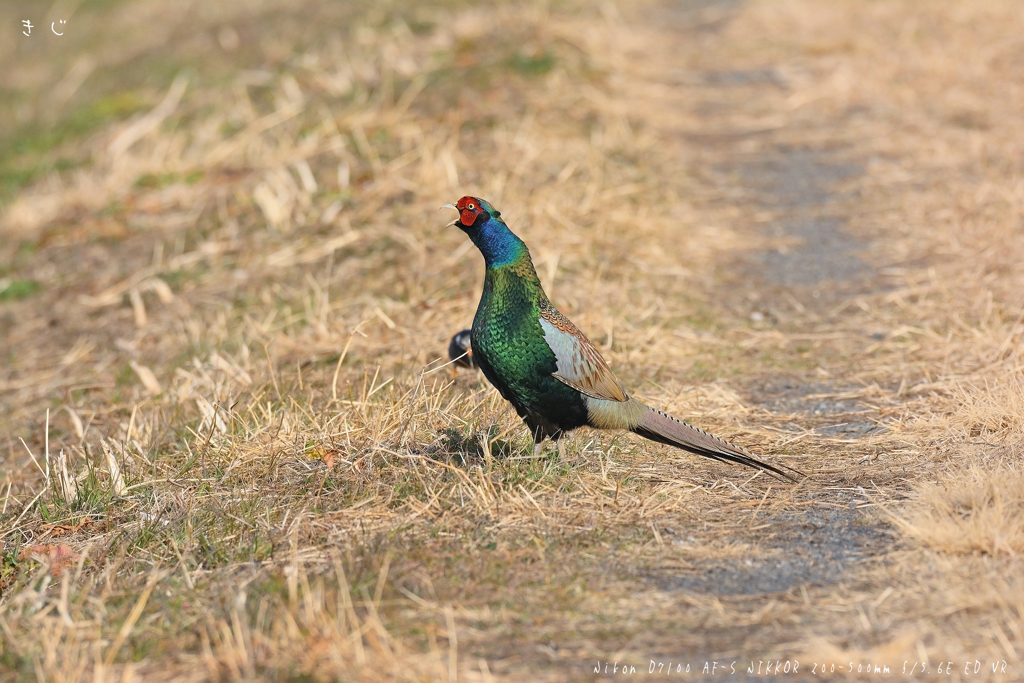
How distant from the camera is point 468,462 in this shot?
158 inches

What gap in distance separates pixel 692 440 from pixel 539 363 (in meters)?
0.63

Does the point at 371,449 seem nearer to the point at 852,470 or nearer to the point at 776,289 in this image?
the point at 852,470

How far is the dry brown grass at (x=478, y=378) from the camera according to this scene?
3113 millimetres

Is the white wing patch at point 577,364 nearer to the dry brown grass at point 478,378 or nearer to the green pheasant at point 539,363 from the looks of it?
the green pheasant at point 539,363

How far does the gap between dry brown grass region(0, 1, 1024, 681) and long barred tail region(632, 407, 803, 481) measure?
0.12 m

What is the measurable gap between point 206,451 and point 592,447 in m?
1.53

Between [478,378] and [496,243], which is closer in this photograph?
[496,243]

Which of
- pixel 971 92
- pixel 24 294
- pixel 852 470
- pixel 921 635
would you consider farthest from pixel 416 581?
pixel 971 92

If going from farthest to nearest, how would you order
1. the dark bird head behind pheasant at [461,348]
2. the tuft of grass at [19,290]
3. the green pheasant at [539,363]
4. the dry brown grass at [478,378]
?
the tuft of grass at [19,290] → the dark bird head behind pheasant at [461,348] → the green pheasant at [539,363] → the dry brown grass at [478,378]

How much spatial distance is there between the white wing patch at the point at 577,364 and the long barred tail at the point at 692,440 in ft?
0.44

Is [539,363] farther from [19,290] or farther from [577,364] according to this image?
[19,290]

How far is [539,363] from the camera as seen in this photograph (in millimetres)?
3881

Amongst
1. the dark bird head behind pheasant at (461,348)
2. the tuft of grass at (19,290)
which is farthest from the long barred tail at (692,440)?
the tuft of grass at (19,290)

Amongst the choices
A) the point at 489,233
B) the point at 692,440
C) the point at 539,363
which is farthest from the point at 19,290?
the point at 692,440
